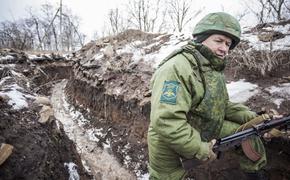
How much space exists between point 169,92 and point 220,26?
31.9 inches

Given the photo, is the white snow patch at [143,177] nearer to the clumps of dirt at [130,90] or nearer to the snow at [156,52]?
the clumps of dirt at [130,90]

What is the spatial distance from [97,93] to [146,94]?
103 inches

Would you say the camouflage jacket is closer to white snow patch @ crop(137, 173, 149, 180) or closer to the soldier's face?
the soldier's face

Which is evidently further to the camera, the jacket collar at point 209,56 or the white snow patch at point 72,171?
the white snow patch at point 72,171

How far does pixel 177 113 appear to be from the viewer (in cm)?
204

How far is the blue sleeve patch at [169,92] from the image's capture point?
6.72ft

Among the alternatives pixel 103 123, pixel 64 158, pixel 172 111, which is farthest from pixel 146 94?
pixel 172 111

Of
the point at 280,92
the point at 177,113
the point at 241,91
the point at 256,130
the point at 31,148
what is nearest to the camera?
the point at 177,113

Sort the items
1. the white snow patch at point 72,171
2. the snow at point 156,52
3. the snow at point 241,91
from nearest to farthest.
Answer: the white snow patch at point 72,171 < the snow at point 241,91 < the snow at point 156,52

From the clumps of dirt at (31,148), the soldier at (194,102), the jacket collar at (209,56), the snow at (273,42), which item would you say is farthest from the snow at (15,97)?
the snow at (273,42)

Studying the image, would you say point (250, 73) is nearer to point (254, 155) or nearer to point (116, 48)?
point (254, 155)

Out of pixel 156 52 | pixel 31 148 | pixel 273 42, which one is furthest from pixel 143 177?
pixel 156 52

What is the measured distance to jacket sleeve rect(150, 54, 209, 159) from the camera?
6.70ft

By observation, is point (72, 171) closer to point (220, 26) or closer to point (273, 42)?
point (220, 26)
